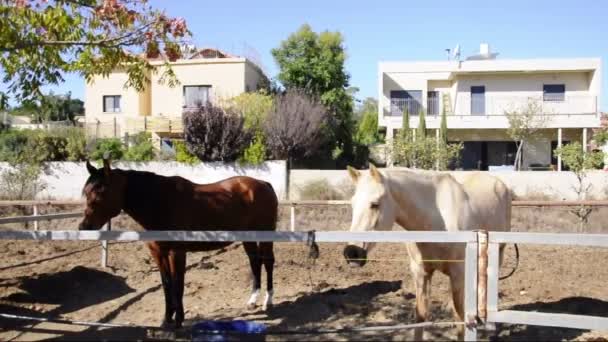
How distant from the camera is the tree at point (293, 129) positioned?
20.6m

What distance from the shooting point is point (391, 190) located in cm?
398

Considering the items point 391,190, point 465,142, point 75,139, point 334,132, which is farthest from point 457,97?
point 391,190

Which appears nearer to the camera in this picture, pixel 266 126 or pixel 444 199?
pixel 444 199

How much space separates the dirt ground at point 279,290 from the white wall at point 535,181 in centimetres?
937

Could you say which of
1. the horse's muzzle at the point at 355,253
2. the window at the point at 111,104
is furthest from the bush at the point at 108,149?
the horse's muzzle at the point at 355,253

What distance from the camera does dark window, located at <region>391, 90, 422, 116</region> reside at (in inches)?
1081

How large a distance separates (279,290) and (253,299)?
2.41ft

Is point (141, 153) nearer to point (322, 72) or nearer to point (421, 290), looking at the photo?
point (322, 72)

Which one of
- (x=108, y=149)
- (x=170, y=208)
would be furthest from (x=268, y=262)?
(x=108, y=149)

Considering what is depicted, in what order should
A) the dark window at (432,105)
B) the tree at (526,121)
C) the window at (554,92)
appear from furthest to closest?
the dark window at (432,105), the window at (554,92), the tree at (526,121)

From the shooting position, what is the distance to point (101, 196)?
4703 mm

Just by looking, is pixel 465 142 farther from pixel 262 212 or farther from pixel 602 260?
pixel 262 212

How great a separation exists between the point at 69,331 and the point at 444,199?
3.59m

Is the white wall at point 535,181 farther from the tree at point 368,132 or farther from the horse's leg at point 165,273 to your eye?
the horse's leg at point 165,273
